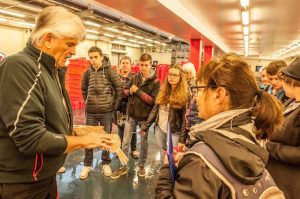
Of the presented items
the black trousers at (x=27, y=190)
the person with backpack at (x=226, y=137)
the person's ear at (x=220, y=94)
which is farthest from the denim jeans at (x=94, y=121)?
the person's ear at (x=220, y=94)

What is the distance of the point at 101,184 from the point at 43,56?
2382mm

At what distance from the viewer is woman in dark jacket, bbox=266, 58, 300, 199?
1.77 m

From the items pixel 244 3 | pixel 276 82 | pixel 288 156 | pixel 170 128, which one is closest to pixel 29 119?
pixel 170 128

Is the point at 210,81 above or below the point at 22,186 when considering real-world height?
above

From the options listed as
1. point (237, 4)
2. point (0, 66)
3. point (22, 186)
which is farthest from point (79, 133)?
point (237, 4)

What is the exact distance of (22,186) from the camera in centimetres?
129

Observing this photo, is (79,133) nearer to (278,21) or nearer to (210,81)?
(210,81)

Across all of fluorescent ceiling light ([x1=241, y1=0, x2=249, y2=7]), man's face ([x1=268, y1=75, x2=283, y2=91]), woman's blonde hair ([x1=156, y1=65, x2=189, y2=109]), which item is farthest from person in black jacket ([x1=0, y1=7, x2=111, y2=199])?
fluorescent ceiling light ([x1=241, y1=0, x2=249, y2=7])

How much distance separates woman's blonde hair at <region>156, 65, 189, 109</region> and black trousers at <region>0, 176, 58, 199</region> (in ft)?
6.18

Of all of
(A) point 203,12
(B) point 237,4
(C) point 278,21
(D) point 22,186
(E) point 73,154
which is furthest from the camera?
(C) point 278,21

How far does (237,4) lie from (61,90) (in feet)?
17.7

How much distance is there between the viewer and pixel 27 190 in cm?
132

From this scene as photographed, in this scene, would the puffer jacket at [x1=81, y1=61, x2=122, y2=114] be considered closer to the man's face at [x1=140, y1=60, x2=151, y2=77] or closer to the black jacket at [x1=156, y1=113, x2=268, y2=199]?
the man's face at [x1=140, y1=60, x2=151, y2=77]

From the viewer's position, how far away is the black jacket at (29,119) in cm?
118
